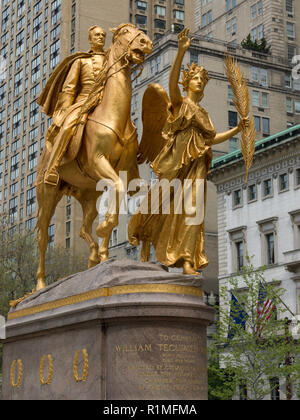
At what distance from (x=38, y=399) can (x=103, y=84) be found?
5.58 meters

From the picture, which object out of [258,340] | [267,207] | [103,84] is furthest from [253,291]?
[103,84]

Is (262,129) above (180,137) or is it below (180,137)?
above

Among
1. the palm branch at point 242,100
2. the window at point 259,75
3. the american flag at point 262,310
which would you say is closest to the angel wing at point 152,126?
the palm branch at point 242,100

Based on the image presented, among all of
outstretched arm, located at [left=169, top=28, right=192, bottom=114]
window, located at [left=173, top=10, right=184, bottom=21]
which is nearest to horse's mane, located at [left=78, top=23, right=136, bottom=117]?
outstretched arm, located at [left=169, top=28, right=192, bottom=114]

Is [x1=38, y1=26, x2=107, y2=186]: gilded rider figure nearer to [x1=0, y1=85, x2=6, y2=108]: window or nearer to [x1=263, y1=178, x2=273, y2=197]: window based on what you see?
[x1=263, y1=178, x2=273, y2=197]: window

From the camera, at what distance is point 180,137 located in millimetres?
14055

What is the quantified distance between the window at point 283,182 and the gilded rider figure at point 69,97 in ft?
134

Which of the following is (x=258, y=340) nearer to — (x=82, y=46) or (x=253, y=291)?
(x=253, y=291)

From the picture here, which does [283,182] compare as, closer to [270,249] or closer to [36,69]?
[270,249]

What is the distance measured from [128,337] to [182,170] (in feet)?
10.5

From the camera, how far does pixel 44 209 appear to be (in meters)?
15.7

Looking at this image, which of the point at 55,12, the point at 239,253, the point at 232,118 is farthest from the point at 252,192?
the point at 55,12

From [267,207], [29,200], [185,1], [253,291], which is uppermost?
[185,1]

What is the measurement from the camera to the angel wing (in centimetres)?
1545
